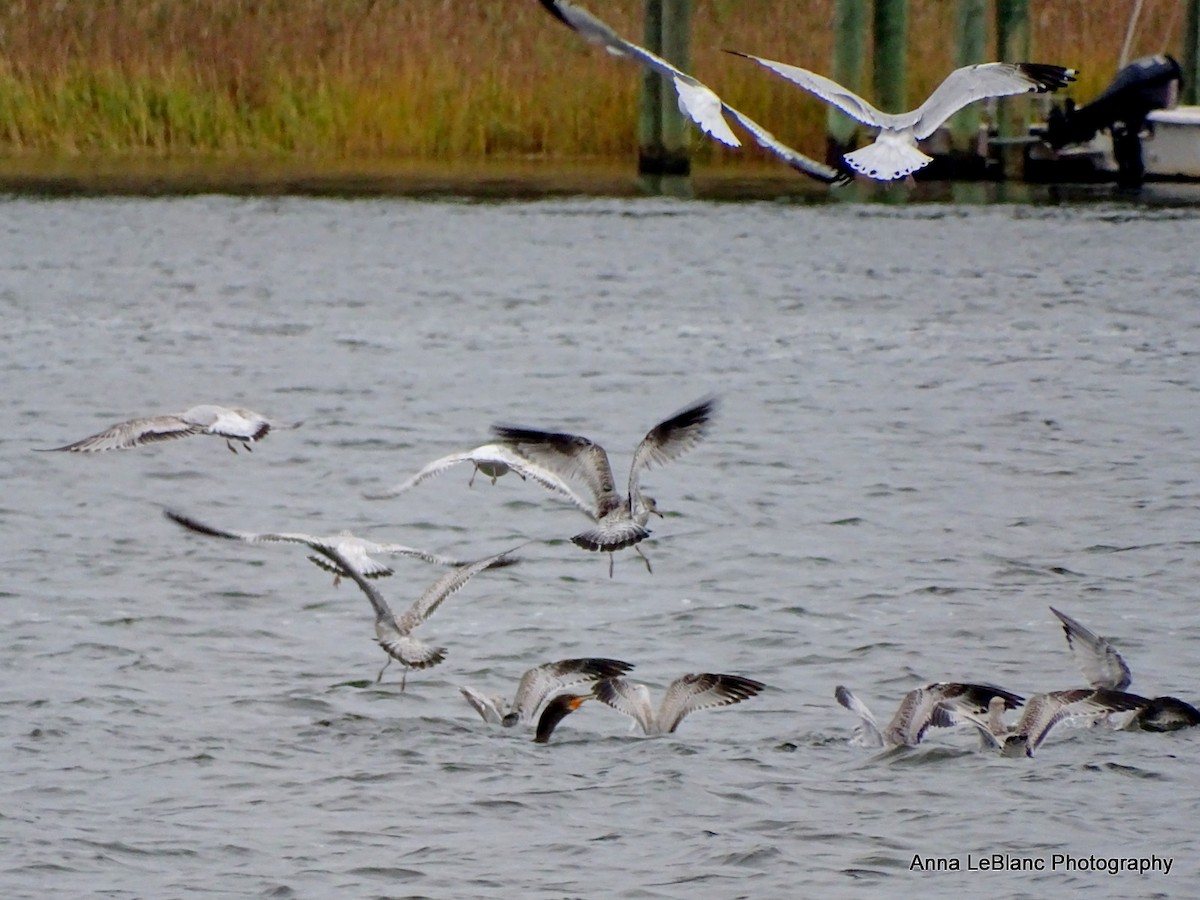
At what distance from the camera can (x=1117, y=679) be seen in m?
9.79

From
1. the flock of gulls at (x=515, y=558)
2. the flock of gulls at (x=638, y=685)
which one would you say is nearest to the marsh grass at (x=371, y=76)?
the flock of gulls at (x=515, y=558)

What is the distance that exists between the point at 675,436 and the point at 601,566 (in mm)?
2838

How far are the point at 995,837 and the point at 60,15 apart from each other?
99.2 ft

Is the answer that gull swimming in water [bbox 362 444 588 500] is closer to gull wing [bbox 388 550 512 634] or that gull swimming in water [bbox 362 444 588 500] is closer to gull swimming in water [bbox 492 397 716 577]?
gull swimming in water [bbox 492 397 716 577]

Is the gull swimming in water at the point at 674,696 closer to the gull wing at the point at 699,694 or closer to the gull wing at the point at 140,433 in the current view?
the gull wing at the point at 699,694

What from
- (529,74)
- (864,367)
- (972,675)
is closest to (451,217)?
(529,74)

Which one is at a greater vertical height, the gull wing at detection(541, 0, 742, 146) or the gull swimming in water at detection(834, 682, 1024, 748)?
the gull wing at detection(541, 0, 742, 146)

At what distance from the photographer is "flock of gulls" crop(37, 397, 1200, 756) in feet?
30.6

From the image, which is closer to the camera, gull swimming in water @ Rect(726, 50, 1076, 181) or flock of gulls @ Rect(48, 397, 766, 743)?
flock of gulls @ Rect(48, 397, 766, 743)

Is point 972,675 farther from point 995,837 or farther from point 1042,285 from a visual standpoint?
point 1042,285

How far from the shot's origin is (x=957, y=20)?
31.6m

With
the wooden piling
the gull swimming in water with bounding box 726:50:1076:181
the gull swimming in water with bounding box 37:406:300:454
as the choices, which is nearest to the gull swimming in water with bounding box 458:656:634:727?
the gull swimming in water with bounding box 37:406:300:454

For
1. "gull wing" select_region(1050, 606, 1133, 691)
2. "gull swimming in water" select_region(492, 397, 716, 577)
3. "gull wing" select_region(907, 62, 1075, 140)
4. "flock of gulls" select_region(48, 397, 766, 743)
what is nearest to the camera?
"flock of gulls" select_region(48, 397, 766, 743)

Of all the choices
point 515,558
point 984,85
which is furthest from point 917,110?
point 515,558
